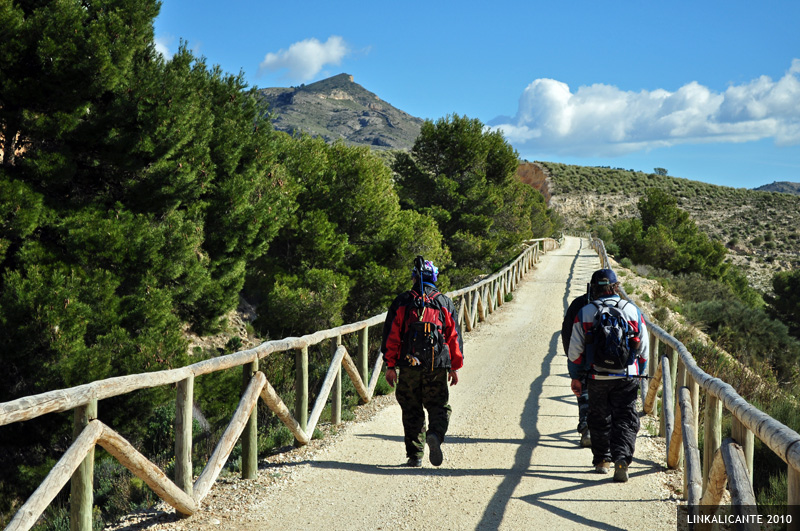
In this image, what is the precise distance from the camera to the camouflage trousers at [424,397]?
5523 mm

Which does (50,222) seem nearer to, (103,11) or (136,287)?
(136,287)

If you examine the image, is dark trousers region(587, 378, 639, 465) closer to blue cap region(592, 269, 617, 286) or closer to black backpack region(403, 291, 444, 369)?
blue cap region(592, 269, 617, 286)

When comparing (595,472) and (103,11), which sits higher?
(103,11)

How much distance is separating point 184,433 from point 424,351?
81.7 inches

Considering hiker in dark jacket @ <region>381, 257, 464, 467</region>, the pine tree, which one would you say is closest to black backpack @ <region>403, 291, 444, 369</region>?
hiker in dark jacket @ <region>381, 257, 464, 467</region>

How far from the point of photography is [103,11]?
1082 cm

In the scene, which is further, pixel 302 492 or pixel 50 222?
pixel 50 222

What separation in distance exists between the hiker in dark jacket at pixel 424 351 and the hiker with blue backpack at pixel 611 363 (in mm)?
1101

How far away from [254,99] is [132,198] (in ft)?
17.0

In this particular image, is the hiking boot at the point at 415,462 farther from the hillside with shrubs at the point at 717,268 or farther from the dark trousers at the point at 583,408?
the hillside with shrubs at the point at 717,268

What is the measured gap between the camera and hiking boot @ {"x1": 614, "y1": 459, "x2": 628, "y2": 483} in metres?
5.19

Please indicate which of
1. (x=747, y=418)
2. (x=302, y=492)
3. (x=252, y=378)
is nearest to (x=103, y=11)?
(x=252, y=378)

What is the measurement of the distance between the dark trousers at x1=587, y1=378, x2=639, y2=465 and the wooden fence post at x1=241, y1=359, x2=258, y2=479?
9.61ft

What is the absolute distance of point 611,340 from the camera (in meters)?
5.03
